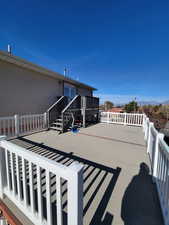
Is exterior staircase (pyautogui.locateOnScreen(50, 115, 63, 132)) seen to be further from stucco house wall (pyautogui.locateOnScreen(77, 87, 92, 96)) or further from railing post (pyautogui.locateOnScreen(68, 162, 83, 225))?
stucco house wall (pyautogui.locateOnScreen(77, 87, 92, 96))

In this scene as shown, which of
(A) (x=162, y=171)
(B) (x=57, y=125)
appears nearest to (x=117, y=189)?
(A) (x=162, y=171)

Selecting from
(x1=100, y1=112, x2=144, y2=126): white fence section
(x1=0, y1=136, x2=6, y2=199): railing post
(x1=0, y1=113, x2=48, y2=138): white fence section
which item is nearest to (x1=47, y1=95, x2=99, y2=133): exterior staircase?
(x1=0, y1=113, x2=48, y2=138): white fence section

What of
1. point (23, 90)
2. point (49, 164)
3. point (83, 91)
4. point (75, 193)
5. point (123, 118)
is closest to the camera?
point (75, 193)

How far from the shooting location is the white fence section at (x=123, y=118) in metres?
8.38

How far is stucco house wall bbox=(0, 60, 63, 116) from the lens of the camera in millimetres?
5526

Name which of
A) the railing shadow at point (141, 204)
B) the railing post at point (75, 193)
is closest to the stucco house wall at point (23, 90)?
the railing post at point (75, 193)

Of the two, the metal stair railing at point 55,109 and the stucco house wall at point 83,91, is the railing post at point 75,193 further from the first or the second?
the stucco house wall at point 83,91

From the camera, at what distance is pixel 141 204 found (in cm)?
165

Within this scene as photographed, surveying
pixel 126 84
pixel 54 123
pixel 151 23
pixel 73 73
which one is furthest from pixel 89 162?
pixel 126 84

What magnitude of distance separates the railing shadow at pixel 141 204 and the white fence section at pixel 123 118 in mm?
6779

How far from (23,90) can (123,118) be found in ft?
24.4

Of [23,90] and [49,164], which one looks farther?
[23,90]

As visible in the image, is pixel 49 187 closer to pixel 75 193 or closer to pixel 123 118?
pixel 75 193

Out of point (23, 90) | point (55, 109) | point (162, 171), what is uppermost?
point (23, 90)
